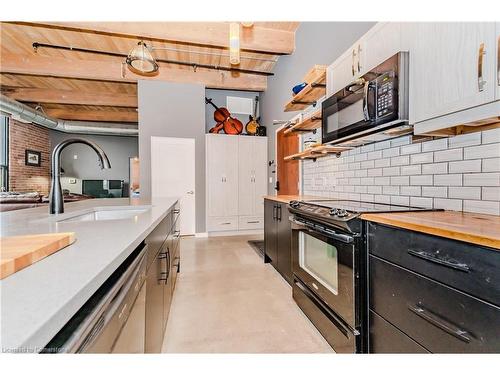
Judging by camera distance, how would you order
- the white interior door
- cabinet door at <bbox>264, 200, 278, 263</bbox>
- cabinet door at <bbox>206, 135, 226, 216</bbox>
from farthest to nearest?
1. cabinet door at <bbox>206, 135, 226, 216</bbox>
2. the white interior door
3. cabinet door at <bbox>264, 200, 278, 263</bbox>

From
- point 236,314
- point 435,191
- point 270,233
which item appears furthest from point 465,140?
point 270,233

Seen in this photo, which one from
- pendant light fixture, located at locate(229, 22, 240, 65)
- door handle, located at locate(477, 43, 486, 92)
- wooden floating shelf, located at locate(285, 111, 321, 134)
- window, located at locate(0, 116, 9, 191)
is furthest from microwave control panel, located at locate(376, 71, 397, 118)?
window, located at locate(0, 116, 9, 191)

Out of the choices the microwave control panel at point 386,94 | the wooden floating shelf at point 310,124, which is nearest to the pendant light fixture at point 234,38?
the wooden floating shelf at point 310,124

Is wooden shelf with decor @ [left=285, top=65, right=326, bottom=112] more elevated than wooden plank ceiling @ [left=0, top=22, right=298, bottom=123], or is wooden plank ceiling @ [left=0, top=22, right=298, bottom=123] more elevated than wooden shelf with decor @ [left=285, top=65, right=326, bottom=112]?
wooden plank ceiling @ [left=0, top=22, right=298, bottom=123]

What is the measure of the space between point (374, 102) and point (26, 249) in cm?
178

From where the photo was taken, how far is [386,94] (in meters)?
1.48

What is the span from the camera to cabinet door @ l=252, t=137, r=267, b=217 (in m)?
5.36

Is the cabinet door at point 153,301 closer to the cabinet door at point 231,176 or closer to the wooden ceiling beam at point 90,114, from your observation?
the cabinet door at point 231,176

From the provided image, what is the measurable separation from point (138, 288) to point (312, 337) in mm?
1419

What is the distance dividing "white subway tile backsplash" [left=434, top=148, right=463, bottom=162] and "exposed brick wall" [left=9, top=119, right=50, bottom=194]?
9.08m

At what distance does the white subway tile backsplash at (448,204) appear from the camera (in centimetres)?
147

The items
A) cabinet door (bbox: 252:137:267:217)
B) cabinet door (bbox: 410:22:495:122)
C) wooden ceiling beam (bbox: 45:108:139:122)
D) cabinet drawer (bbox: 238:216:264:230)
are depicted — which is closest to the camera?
cabinet door (bbox: 410:22:495:122)

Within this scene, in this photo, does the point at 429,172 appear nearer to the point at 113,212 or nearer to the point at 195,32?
the point at 113,212

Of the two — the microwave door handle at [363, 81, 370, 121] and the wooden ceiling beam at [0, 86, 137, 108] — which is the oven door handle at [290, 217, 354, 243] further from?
the wooden ceiling beam at [0, 86, 137, 108]
